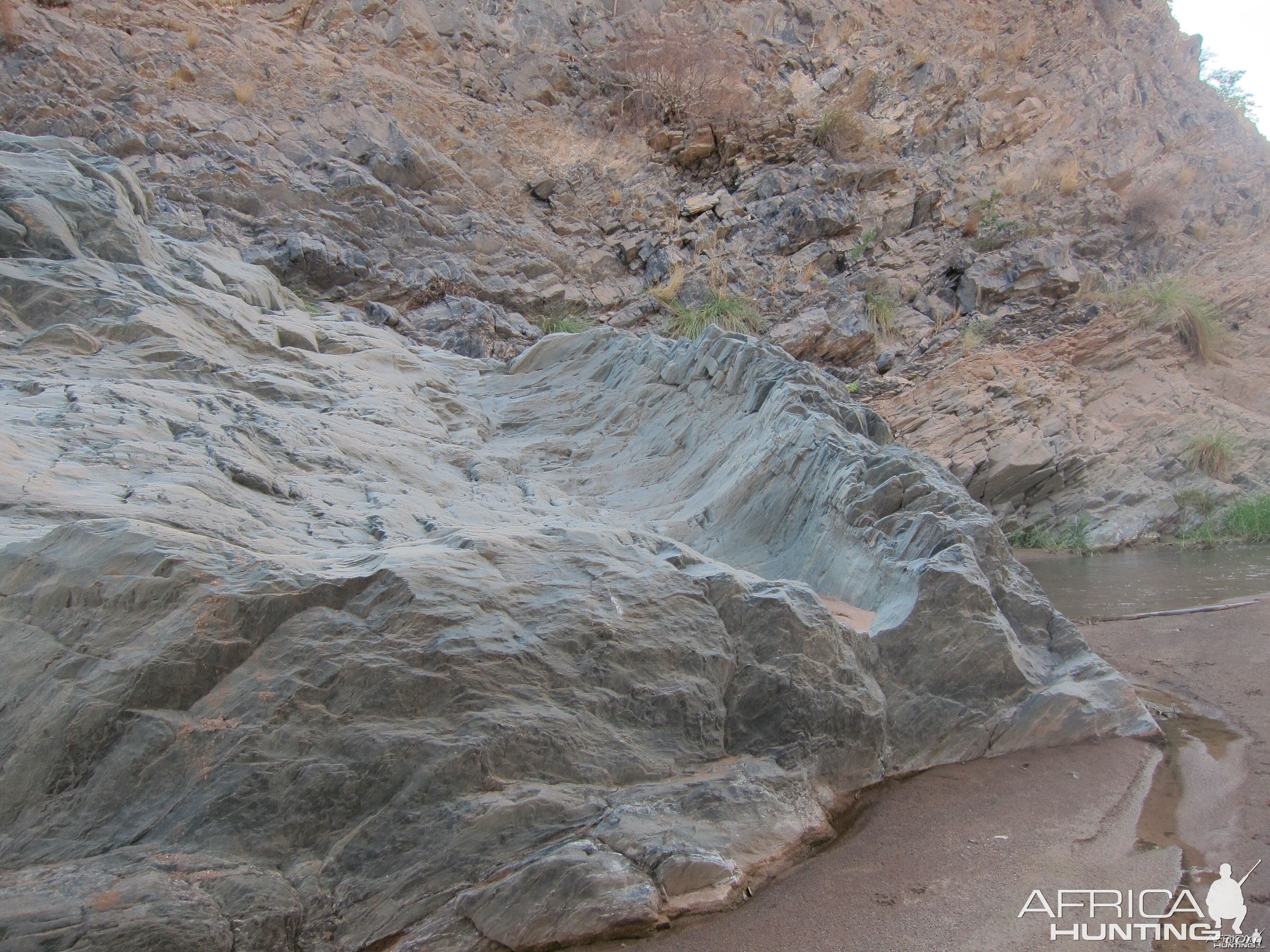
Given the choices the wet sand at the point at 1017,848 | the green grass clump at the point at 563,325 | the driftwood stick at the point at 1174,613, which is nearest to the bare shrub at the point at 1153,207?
the green grass clump at the point at 563,325

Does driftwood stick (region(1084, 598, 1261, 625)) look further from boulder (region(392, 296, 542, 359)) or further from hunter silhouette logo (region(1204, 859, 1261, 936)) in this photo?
boulder (region(392, 296, 542, 359))

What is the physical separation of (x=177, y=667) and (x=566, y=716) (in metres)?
1.11

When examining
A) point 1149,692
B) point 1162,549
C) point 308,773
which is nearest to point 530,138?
point 1162,549

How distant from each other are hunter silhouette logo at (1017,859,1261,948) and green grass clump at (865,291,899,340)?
390 inches

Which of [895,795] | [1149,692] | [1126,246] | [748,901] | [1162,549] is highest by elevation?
[1126,246]

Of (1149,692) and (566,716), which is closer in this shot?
(566,716)

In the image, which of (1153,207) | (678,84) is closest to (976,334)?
(1153,207)

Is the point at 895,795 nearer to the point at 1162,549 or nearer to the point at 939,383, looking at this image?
the point at 1162,549

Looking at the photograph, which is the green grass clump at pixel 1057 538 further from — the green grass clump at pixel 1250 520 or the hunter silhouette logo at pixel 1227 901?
the hunter silhouette logo at pixel 1227 901

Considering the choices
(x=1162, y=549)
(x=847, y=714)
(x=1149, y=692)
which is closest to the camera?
(x=847, y=714)

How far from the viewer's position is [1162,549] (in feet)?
29.3

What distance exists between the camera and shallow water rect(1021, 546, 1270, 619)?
629 cm

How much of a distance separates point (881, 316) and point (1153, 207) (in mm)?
5146

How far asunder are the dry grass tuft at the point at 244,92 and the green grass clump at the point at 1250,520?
1208 centimetres
